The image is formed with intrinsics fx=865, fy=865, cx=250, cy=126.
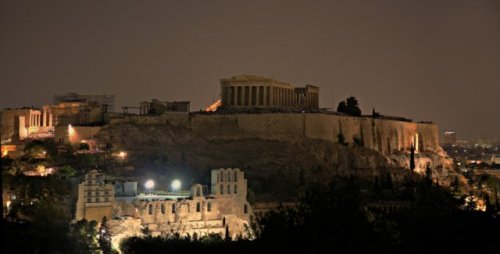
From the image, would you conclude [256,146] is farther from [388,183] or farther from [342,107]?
[342,107]

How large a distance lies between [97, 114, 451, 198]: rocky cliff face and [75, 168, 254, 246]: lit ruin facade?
31.4 feet

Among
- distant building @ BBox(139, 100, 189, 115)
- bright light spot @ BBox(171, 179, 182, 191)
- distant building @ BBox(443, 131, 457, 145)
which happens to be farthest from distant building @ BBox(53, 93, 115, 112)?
distant building @ BBox(443, 131, 457, 145)

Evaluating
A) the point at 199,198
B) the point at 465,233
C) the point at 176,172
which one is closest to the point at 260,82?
the point at 176,172

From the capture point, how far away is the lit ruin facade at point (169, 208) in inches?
1451

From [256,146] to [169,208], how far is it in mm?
21706

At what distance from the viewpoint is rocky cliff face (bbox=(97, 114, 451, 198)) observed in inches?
2191

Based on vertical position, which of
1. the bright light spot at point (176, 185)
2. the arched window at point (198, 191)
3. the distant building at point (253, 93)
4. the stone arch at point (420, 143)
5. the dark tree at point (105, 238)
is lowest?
the dark tree at point (105, 238)

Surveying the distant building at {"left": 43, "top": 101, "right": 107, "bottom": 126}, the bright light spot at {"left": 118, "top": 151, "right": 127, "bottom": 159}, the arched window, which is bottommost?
the arched window

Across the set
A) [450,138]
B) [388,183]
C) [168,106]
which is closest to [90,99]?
[168,106]

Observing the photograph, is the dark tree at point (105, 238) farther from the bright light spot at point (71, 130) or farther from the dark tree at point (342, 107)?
the dark tree at point (342, 107)

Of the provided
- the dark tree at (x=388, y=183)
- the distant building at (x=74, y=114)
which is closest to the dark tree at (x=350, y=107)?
the dark tree at (x=388, y=183)

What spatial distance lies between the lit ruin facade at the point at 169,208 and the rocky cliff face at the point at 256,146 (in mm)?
9581

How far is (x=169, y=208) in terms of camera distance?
3803 cm

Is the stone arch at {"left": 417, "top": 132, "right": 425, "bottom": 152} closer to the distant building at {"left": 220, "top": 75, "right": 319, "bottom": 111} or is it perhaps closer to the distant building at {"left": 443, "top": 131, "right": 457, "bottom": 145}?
the distant building at {"left": 220, "top": 75, "right": 319, "bottom": 111}
